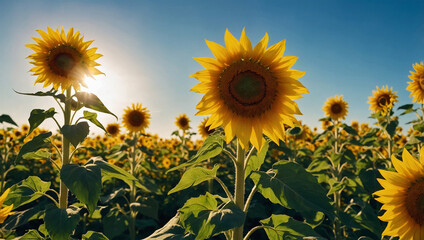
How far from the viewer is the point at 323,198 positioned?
1.80m

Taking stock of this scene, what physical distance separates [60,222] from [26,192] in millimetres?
578

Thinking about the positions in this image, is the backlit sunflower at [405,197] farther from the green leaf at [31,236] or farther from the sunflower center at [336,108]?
the sunflower center at [336,108]

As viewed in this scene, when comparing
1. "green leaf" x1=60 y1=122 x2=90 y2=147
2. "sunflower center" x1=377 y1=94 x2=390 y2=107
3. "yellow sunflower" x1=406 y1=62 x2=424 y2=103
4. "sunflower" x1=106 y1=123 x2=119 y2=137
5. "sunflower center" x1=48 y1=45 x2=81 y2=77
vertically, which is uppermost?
"sunflower" x1=106 y1=123 x2=119 y2=137

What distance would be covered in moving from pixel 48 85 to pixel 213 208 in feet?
7.51

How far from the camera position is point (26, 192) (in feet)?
8.79

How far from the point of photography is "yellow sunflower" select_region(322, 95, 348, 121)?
7500 millimetres

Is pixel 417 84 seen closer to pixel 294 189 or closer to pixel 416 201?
pixel 416 201

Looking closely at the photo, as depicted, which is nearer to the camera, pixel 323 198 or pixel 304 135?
pixel 323 198

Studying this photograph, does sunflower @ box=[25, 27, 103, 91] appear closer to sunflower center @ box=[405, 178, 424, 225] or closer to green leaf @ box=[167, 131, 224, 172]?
green leaf @ box=[167, 131, 224, 172]

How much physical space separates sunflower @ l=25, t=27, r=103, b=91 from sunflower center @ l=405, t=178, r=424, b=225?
9.65 feet

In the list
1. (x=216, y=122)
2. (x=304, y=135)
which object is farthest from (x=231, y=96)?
(x=304, y=135)

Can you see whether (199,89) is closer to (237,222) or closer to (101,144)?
(237,222)

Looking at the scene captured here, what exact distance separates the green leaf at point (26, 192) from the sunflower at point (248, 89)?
1656mm

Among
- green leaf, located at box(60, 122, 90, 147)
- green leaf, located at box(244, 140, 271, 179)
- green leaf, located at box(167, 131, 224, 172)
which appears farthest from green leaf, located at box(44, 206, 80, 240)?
green leaf, located at box(244, 140, 271, 179)
